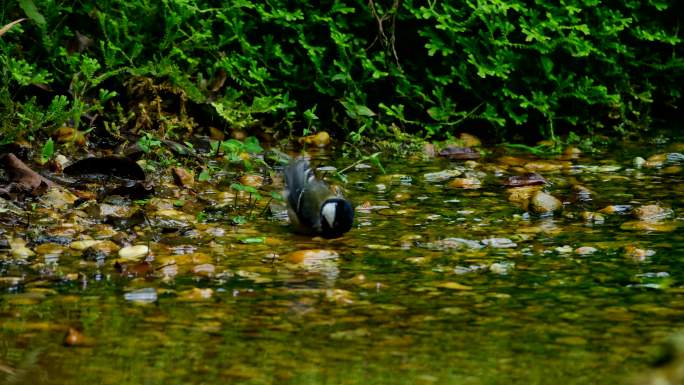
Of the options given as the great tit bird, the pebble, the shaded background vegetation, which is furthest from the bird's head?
the shaded background vegetation

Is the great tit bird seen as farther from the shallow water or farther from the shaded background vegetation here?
the shaded background vegetation

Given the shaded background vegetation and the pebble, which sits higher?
the shaded background vegetation

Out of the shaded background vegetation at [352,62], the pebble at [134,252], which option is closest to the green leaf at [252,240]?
the pebble at [134,252]

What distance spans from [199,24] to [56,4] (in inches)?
40.2

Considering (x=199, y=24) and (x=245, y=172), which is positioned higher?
(x=199, y=24)

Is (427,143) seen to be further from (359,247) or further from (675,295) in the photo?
(675,295)

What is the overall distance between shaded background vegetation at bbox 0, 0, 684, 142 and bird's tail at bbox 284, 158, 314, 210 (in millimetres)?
1560

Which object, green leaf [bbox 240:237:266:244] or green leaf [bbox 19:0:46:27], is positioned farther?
green leaf [bbox 19:0:46:27]

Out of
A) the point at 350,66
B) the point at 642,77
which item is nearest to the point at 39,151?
the point at 350,66

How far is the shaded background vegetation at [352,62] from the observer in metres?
7.34

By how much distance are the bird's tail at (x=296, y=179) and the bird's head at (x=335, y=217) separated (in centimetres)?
29

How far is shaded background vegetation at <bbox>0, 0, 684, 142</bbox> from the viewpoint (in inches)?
289

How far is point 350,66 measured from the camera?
7.75 meters

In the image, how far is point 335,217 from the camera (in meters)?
5.14
